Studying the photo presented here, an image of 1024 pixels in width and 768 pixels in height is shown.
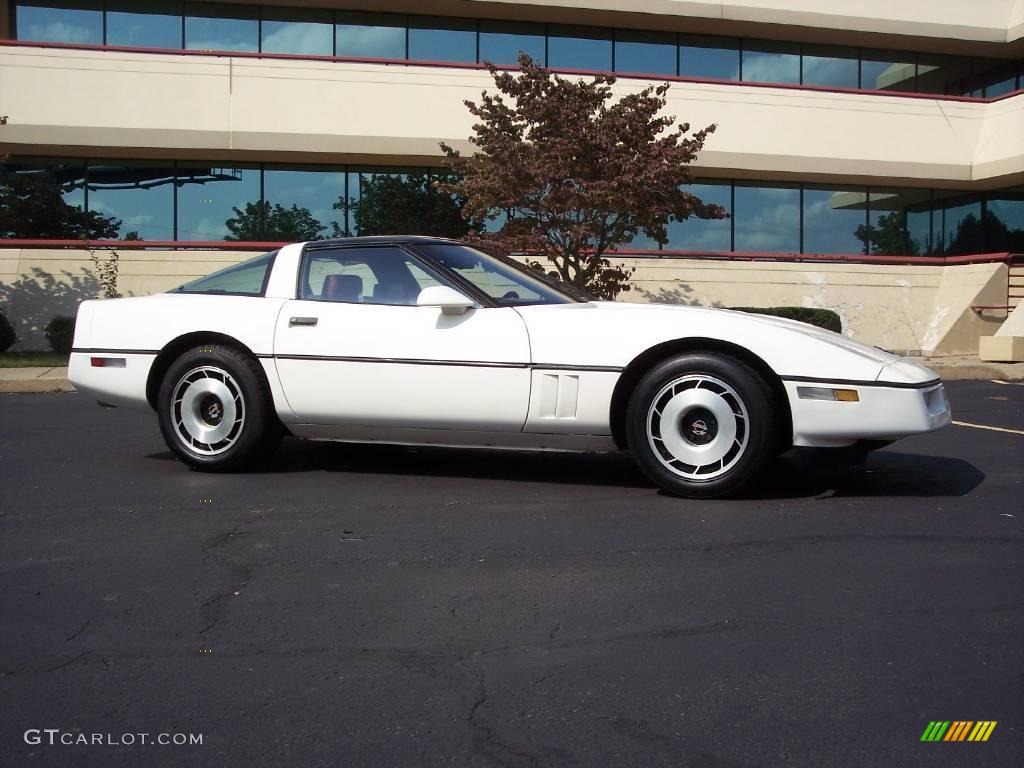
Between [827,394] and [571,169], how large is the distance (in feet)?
35.1

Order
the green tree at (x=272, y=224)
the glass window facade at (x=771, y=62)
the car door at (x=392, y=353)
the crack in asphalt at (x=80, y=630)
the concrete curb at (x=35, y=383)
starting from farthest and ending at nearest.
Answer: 1. the glass window facade at (x=771, y=62)
2. the green tree at (x=272, y=224)
3. the concrete curb at (x=35, y=383)
4. the car door at (x=392, y=353)
5. the crack in asphalt at (x=80, y=630)

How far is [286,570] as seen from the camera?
3.67 m

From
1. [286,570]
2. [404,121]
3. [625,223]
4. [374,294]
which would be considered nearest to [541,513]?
[286,570]

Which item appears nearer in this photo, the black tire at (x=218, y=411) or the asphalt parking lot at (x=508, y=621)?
the asphalt parking lot at (x=508, y=621)

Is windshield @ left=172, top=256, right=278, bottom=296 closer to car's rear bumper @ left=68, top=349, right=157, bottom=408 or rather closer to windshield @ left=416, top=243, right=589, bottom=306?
car's rear bumper @ left=68, top=349, right=157, bottom=408

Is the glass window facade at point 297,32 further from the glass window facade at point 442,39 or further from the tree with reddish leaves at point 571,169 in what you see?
the tree with reddish leaves at point 571,169

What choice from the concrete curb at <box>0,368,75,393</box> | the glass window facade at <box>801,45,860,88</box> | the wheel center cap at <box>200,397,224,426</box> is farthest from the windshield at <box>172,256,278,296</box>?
the glass window facade at <box>801,45,860,88</box>

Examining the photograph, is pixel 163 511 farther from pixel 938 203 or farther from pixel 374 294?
pixel 938 203

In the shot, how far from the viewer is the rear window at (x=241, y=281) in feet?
19.2

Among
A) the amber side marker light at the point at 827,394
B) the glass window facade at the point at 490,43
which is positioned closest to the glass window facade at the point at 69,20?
the glass window facade at the point at 490,43

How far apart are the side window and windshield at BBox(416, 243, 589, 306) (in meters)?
0.15

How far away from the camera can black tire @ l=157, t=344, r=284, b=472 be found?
5.58m

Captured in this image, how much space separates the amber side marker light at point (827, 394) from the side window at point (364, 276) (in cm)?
205

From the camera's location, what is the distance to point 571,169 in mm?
14883
